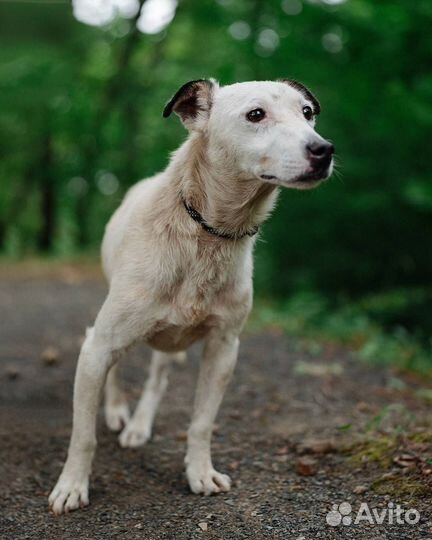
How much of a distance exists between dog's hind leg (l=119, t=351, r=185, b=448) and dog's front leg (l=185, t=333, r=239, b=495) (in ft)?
2.34

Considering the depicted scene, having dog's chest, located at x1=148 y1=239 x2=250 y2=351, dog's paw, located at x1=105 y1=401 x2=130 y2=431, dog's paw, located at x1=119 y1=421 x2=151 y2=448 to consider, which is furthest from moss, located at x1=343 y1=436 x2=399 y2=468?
dog's paw, located at x1=105 y1=401 x2=130 y2=431

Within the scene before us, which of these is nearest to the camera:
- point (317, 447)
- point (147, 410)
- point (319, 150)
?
point (319, 150)

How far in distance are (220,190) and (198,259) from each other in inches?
13.8

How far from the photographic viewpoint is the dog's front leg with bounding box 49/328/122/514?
3.51 metres

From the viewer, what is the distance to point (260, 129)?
3.28 m

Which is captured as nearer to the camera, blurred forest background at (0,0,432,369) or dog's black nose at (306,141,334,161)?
dog's black nose at (306,141,334,161)

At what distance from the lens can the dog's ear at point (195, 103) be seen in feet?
11.8

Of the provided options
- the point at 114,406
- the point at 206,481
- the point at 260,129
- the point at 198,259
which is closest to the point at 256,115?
the point at 260,129

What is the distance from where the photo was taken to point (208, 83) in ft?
12.0

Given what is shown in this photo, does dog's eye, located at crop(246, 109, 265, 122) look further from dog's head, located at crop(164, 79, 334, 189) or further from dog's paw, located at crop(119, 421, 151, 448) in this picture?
dog's paw, located at crop(119, 421, 151, 448)

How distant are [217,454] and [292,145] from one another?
2.01 metres

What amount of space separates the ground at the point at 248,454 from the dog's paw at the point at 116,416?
82 mm

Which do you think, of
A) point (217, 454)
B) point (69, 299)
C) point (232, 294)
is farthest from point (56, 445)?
point (69, 299)

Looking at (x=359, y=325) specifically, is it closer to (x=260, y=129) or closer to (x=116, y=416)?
(x=116, y=416)
